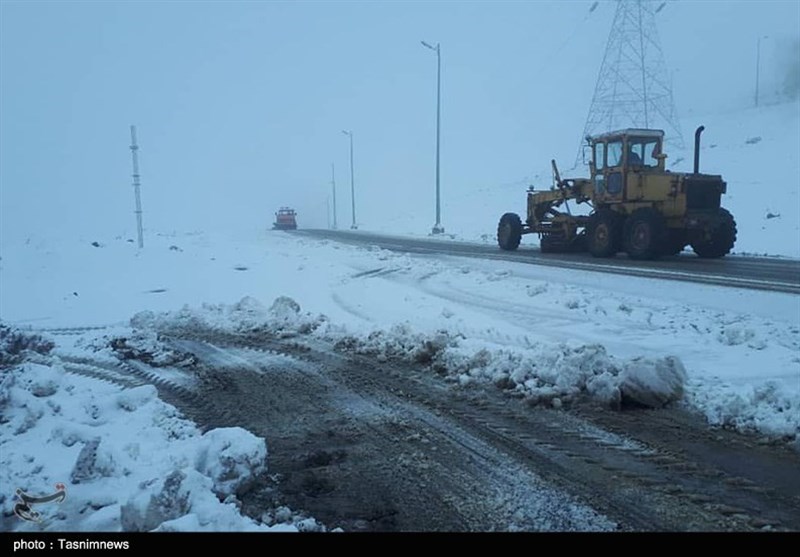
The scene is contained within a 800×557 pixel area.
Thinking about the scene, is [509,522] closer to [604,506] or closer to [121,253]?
[604,506]

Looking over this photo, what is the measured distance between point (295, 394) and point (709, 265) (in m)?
12.2

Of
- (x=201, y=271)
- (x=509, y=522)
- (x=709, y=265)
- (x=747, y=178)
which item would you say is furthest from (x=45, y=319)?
(x=747, y=178)

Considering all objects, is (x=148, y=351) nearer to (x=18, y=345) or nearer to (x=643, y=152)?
(x=18, y=345)

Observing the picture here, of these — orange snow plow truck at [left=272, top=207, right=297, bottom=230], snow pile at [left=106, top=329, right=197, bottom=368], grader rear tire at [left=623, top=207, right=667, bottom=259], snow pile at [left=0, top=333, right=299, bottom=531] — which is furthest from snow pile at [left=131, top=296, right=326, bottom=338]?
orange snow plow truck at [left=272, top=207, right=297, bottom=230]

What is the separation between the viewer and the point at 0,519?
3.73 meters

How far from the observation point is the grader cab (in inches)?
654

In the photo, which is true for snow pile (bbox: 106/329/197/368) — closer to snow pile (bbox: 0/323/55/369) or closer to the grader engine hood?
snow pile (bbox: 0/323/55/369)

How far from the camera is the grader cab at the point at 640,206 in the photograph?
54.5 ft

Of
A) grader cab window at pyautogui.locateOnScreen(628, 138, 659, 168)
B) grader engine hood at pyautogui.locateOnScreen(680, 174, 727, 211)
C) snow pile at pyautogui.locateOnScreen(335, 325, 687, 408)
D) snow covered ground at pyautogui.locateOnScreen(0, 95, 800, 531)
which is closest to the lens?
snow covered ground at pyautogui.locateOnScreen(0, 95, 800, 531)

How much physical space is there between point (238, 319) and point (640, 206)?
1209cm

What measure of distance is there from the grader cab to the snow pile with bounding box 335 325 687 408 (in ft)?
35.4

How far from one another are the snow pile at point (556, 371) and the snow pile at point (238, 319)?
2321 mm

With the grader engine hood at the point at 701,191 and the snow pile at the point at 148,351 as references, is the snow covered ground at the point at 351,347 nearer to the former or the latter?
the snow pile at the point at 148,351

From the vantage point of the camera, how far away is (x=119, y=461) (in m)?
4.29
